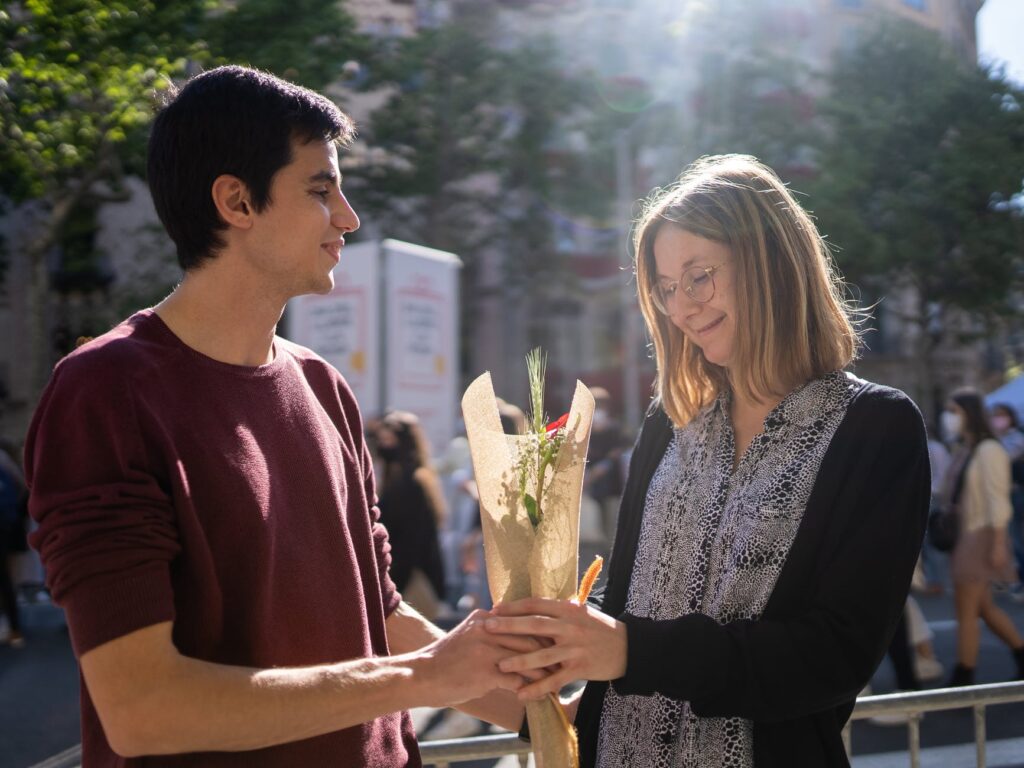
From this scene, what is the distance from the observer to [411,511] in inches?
288

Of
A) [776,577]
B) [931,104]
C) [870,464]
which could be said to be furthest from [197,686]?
[931,104]

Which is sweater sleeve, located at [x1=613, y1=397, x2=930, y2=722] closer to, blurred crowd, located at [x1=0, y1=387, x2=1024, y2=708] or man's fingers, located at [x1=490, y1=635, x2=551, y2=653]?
man's fingers, located at [x1=490, y1=635, x2=551, y2=653]

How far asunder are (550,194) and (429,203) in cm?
281

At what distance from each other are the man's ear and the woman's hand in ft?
2.42

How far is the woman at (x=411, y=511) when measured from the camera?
718 cm

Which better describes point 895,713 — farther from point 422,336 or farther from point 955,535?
point 422,336

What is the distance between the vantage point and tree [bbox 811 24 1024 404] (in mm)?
23828

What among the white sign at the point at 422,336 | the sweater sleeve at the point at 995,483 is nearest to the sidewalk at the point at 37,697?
the white sign at the point at 422,336

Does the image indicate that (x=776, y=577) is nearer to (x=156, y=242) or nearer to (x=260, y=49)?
(x=260, y=49)

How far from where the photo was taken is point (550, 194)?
83.4ft

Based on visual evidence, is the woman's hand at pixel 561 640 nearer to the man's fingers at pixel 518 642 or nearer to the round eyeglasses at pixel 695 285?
the man's fingers at pixel 518 642

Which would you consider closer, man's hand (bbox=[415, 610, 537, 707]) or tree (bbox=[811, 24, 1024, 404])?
man's hand (bbox=[415, 610, 537, 707])

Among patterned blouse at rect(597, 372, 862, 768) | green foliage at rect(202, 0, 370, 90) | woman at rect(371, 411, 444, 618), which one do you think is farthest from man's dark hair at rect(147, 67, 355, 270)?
green foliage at rect(202, 0, 370, 90)

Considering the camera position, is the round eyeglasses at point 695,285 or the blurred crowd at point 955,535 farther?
the blurred crowd at point 955,535
